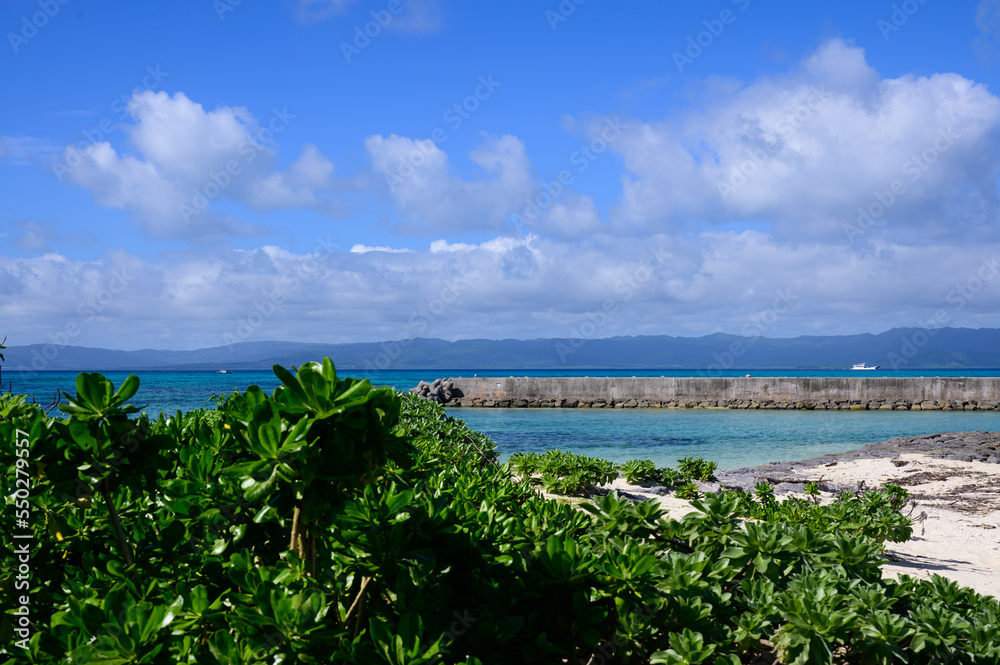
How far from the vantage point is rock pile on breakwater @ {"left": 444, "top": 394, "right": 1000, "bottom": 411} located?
31.8m

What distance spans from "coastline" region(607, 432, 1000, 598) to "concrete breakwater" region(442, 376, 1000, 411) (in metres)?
16.4

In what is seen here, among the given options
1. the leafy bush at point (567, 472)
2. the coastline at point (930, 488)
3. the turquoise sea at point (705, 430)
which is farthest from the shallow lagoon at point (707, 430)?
the leafy bush at point (567, 472)

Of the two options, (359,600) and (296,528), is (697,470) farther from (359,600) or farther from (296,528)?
(296,528)

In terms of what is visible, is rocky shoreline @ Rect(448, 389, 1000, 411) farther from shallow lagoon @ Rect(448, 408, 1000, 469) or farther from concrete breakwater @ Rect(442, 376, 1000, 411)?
shallow lagoon @ Rect(448, 408, 1000, 469)

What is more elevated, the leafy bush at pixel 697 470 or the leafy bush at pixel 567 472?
the leafy bush at pixel 567 472

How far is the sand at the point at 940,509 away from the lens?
17.0 feet

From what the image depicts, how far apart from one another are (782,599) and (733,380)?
34016mm

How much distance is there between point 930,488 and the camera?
32.4ft

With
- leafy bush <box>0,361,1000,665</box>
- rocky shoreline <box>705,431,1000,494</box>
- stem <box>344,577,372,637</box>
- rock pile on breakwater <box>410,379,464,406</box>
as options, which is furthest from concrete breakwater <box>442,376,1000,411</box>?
stem <box>344,577,372,637</box>

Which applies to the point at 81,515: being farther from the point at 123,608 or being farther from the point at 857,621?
the point at 857,621

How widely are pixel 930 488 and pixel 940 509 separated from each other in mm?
2214

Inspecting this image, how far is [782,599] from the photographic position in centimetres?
214

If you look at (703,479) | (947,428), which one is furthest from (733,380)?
(703,479)

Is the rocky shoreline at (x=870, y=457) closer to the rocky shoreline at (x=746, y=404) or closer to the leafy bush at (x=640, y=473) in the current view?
the leafy bush at (x=640, y=473)
